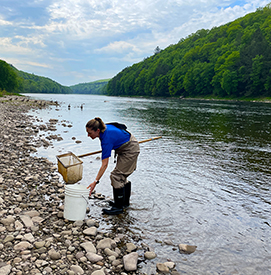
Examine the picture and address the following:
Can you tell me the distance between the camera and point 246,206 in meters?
6.16

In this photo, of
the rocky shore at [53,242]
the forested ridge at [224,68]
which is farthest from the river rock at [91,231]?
the forested ridge at [224,68]

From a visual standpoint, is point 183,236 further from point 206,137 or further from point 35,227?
point 206,137

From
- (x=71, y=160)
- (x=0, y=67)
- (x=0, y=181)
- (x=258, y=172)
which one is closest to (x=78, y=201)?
(x=71, y=160)

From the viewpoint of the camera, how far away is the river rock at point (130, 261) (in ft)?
12.0

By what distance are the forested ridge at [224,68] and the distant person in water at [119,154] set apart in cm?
6824

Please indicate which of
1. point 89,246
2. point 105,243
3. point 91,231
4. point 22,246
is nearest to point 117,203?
point 91,231

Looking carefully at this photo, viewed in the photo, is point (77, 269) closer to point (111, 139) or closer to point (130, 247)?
point (130, 247)

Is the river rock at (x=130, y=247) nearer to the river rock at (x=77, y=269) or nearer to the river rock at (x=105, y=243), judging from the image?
the river rock at (x=105, y=243)

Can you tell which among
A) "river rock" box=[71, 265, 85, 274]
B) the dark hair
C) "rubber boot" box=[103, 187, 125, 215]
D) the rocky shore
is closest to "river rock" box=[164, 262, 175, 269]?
the rocky shore

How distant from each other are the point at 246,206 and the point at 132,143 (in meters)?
3.58

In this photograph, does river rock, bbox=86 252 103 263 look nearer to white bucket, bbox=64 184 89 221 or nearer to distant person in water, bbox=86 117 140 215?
white bucket, bbox=64 184 89 221

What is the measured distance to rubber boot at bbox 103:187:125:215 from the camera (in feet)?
18.1

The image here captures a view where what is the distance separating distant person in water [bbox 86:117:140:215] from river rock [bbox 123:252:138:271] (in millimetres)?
1553

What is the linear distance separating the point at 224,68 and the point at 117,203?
271ft
